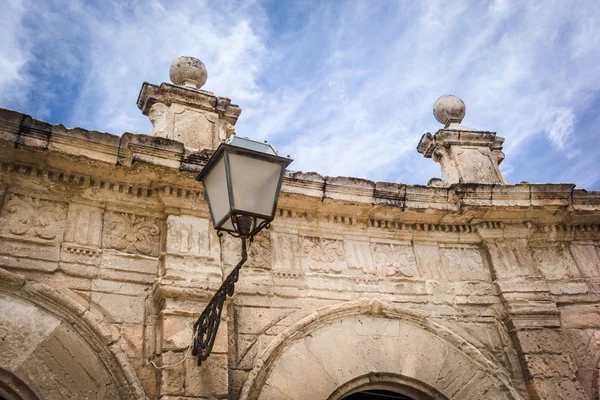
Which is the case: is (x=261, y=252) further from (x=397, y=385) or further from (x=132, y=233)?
(x=397, y=385)

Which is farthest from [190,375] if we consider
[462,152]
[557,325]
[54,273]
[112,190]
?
[462,152]

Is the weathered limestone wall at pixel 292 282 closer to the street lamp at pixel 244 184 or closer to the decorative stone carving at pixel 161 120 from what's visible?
the decorative stone carving at pixel 161 120

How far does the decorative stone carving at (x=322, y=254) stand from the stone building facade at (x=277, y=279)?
0.01 metres

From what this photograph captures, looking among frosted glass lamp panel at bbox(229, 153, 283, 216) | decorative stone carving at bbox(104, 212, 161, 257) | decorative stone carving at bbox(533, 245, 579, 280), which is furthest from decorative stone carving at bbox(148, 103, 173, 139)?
decorative stone carving at bbox(533, 245, 579, 280)

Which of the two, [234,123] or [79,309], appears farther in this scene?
[234,123]

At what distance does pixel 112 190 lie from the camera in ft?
12.7

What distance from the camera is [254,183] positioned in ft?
9.12

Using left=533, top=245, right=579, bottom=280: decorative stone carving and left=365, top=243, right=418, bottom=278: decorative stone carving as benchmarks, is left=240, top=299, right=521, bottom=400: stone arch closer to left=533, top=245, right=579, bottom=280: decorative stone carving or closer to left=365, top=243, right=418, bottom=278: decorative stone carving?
left=365, top=243, right=418, bottom=278: decorative stone carving

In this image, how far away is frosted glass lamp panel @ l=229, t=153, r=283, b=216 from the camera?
107 inches

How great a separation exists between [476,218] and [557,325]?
3.36ft

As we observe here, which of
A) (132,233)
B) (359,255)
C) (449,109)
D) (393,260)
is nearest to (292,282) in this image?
(359,255)

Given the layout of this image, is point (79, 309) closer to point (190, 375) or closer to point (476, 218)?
point (190, 375)

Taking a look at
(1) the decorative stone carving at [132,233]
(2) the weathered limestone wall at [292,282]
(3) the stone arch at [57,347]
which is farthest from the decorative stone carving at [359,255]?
(3) the stone arch at [57,347]

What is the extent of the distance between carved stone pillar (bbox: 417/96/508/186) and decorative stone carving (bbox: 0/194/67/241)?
129 inches
